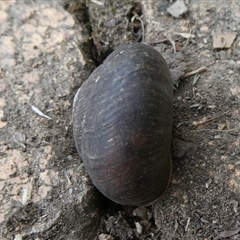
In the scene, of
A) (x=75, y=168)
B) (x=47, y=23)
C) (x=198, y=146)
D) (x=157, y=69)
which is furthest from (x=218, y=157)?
(x=47, y=23)

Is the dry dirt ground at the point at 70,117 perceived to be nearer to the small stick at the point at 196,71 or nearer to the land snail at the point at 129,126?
the small stick at the point at 196,71

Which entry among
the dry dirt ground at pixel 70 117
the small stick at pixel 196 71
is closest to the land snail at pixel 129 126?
the dry dirt ground at pixel 70 117

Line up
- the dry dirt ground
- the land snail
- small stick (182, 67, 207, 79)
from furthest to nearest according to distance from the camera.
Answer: small stick (182, 67, 207, 79) < the dry dirt ground < the land snail

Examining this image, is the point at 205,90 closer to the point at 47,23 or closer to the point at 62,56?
the point at 62,56

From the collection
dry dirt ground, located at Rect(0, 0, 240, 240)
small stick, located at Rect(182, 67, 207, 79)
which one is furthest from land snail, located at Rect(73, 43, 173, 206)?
small stick, located at Rect(182, 67, 207, 79)

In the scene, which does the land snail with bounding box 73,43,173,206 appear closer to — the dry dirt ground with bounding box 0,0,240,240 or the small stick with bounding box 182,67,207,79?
the dry dirt ground with bounding box 0,0,240,240
